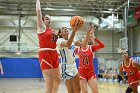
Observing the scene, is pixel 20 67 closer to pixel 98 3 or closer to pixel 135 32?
pixel 98 3

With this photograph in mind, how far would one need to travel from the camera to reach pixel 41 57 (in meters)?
5.18

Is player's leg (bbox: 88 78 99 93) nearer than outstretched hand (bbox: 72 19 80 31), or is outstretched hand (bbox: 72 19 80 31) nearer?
outstretched hand (bbox: 72 19 80 31)

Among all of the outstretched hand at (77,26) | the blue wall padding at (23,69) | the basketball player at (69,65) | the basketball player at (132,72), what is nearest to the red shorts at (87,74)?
the basketball player at (69,65)

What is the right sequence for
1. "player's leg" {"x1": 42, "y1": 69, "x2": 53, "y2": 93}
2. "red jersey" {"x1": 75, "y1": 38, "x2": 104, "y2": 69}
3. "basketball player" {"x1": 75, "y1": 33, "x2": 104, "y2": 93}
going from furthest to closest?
"red jersey" {"x1": 75, "y1": 38, "x2": 104, "y2": 69} → "basketball player" {"x1": 75, "y1": 33, "x2": 104, "y2": 93} → "player's leg" {"x1": 42, "y1": 69, "x2": 53, "y2": 93}

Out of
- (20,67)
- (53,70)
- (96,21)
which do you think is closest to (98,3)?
(96,21)

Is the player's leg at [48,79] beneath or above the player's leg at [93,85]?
above

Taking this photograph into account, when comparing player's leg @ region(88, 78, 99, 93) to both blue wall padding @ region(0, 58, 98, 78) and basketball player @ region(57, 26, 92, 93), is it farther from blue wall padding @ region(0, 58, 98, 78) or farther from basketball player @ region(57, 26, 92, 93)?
blue wall padding @ region(0, 58, 98, 78)

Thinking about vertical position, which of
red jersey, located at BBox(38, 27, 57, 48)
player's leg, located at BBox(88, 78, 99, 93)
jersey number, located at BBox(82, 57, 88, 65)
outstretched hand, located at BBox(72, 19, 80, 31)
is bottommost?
player's leg, located at BBox(88, 78, 99, 93)

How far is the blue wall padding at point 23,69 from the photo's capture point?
2255 centimetres

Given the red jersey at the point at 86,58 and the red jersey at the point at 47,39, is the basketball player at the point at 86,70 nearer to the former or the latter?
the red jersey at the point at 86,58

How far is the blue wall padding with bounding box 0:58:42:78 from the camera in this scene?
22547mm

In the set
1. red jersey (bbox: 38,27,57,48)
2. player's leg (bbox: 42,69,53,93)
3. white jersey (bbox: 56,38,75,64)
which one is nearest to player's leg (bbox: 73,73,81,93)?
white jersey (bbox: 56,38,75,64)

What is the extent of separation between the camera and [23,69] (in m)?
22.6

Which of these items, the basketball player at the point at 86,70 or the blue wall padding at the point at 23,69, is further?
the blue wall padding at the point at 23,69
